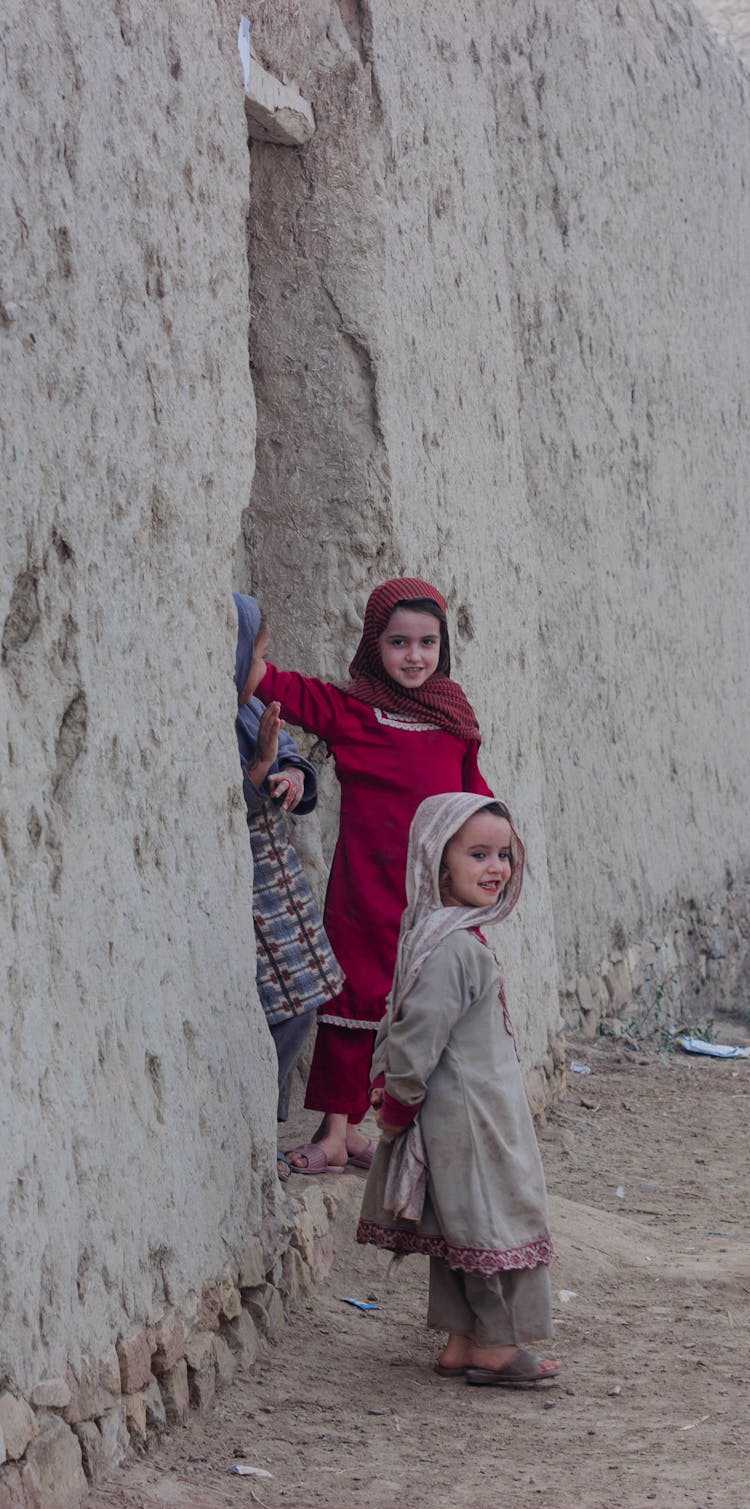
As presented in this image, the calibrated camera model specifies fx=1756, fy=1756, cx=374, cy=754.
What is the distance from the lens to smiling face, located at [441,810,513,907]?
3396 millimetres

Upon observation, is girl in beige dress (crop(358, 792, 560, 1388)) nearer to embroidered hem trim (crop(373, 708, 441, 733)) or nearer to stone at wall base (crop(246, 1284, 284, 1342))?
stone at wall base (crop(246, 1284, 284, 1342))

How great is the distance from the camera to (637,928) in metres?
7.66

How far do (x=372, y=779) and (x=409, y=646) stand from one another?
33 centimetres

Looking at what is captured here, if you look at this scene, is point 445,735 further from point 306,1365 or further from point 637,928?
point 637,928

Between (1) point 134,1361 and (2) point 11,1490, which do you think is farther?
(1) point 134,1361

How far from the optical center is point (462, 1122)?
3295 mm

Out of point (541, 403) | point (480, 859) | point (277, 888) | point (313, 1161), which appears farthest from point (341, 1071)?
point (541, 403)

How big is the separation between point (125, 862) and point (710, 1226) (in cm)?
261

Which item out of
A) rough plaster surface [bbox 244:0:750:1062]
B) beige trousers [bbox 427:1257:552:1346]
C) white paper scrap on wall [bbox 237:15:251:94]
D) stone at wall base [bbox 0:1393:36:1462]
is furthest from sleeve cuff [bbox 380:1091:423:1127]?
white paper scrap on wall [bbox 237:15:251:94]

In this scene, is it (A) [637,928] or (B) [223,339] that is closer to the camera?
(B) [223,339]

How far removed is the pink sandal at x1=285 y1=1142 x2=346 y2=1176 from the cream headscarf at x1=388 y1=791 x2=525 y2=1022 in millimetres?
805

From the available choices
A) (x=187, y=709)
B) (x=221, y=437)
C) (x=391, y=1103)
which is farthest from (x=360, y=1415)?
(x=221, y=437)

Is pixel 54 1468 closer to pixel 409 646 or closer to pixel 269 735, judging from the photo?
pixel 269 735

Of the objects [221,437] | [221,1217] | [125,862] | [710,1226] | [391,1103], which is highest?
[221,437]
